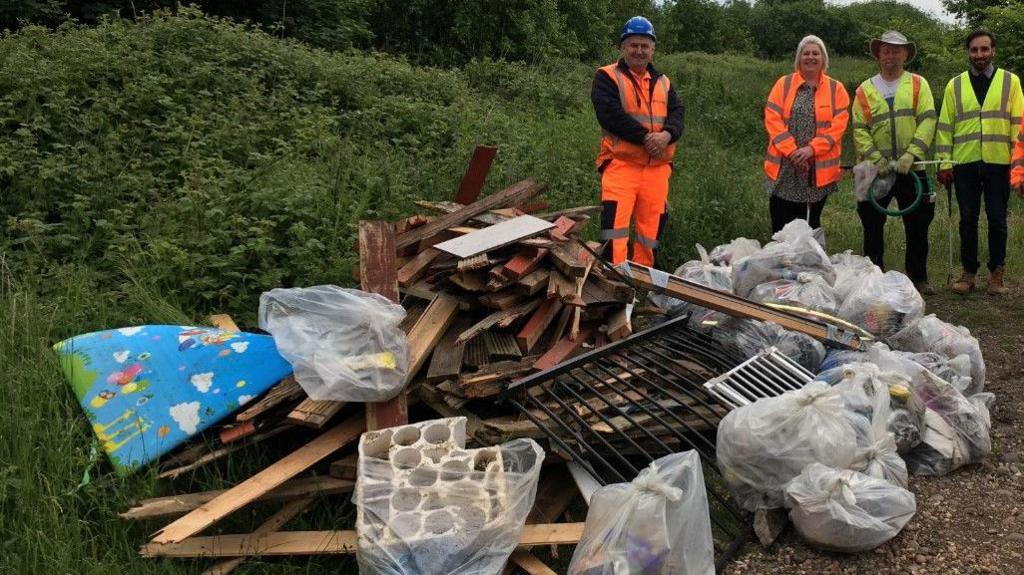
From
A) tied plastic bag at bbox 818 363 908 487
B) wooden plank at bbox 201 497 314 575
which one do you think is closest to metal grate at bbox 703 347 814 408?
tied plastic bag at bbox 818 363 908 487

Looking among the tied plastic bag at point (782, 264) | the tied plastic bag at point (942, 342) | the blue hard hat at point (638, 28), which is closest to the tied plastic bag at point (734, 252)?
the tied plastic bag at point (782, 264)

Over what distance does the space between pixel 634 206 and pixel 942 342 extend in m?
2.16

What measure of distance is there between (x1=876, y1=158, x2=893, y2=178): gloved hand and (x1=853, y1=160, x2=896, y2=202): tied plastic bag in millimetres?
26

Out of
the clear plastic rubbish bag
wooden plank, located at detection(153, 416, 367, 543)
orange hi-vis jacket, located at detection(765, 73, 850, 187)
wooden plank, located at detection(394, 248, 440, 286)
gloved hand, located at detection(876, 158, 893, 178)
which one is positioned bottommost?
wooden plank, located at detection(153, 416, 367, 543)

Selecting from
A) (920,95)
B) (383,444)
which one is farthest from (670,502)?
(920,95)

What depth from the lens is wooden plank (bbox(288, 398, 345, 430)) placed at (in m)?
3.22

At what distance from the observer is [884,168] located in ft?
18.9

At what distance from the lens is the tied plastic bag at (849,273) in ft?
15.3

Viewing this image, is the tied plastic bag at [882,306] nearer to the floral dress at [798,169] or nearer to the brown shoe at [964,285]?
the floral dress at [798,169]

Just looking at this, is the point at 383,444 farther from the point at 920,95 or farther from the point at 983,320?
the point at 920,95

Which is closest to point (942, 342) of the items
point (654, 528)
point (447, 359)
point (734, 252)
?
point (734, 252)

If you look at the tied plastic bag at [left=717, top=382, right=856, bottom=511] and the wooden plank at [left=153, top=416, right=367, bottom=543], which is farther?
the tied plastic bag at [left=717, top=382, right=856, bottom=511]

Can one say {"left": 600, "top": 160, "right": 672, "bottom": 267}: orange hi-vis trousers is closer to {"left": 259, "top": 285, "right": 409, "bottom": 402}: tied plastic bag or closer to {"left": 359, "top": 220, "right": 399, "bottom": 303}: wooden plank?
{"left": 359, "top": 220, "right": 399, "bottom": 303}: wooden plank

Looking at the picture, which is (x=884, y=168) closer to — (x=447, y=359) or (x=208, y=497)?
(x=447, y=359)
